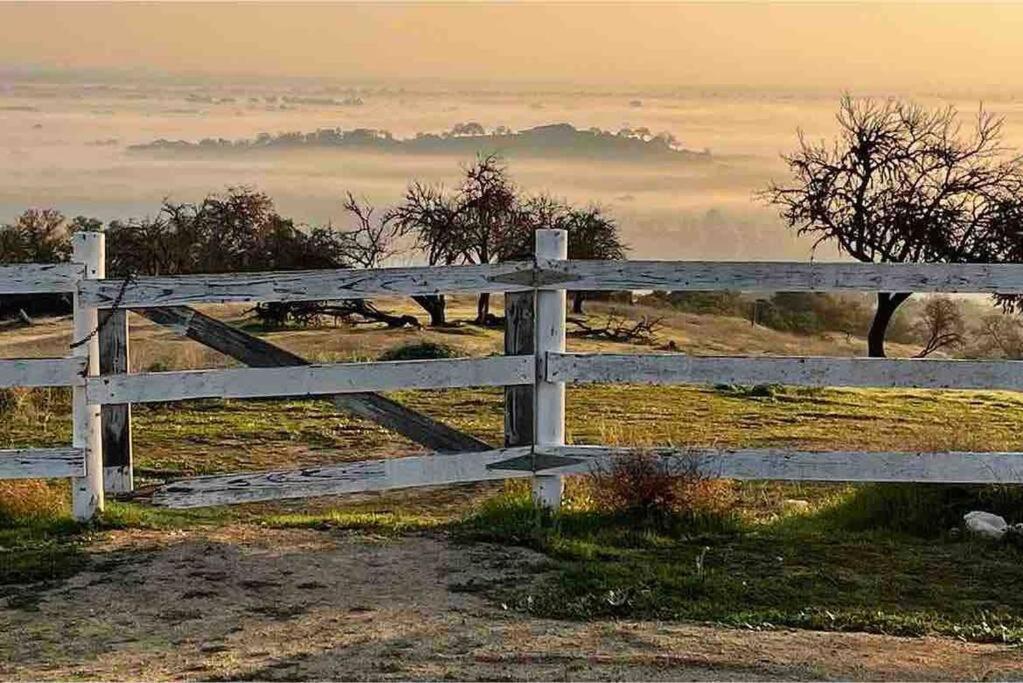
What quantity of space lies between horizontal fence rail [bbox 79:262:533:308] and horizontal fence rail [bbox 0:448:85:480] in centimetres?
89

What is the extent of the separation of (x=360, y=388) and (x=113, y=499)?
1.72 metres

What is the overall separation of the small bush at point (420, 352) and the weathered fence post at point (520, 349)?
7949 millimetres

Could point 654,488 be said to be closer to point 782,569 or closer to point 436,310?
point 782,569

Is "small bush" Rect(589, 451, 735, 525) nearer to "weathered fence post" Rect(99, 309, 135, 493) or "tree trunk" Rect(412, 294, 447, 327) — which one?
"weathered fence post" Rect(99, 309, 135, 493)

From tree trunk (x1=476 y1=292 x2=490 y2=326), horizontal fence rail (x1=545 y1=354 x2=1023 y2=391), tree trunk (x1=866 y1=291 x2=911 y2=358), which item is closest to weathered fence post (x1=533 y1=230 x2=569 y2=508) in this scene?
horizontal fence rail (x1=545 y1=354 x2=1023 y2=391)

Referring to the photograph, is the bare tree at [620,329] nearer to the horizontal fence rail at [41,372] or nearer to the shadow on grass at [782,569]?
the shadow on grass at [782,569]

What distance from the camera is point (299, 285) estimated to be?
7457 millimetres

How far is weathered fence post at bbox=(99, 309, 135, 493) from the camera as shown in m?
7.48

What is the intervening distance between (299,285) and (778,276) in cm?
281

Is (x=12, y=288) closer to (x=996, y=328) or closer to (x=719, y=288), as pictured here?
(x=719, y=288)

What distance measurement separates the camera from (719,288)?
764 cm

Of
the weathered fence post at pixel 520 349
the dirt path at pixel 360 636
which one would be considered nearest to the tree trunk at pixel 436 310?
the weathered fence post at pixel 520 349

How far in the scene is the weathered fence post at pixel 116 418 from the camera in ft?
24.5

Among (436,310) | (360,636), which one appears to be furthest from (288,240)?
(360,636)
